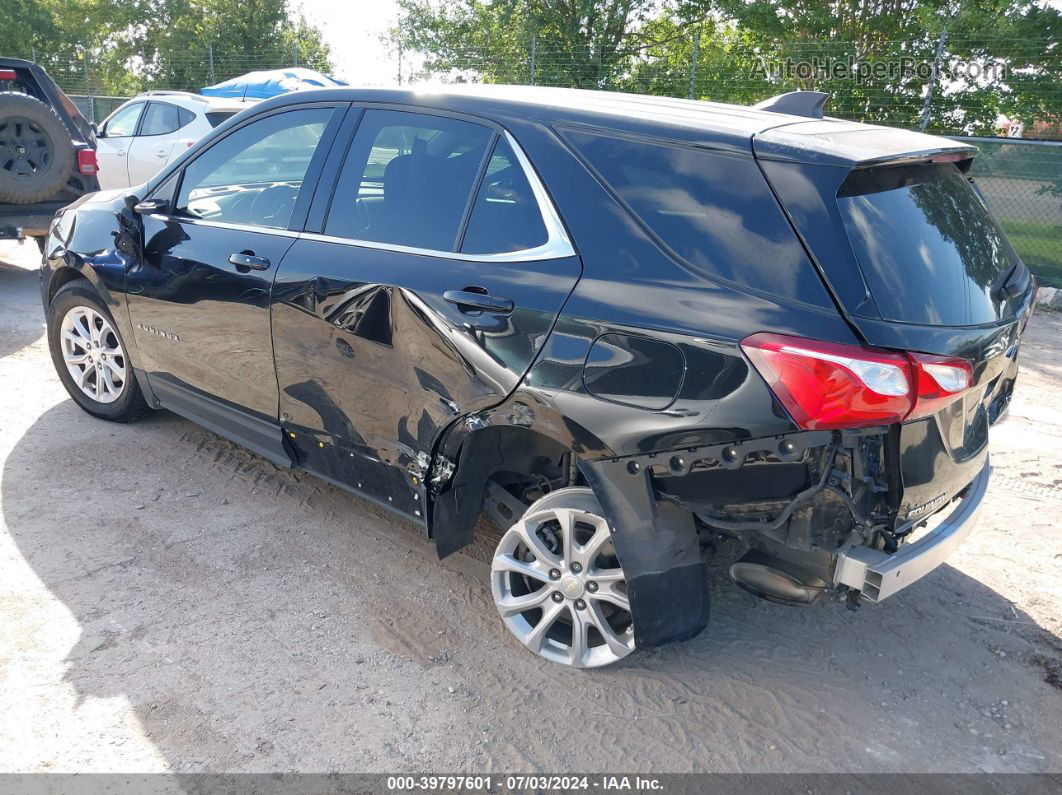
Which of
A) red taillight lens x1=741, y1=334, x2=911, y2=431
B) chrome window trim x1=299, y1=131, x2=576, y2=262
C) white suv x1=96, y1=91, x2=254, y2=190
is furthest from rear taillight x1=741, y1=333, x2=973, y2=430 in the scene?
white suv x1=96, y1=91, x2=254, y2=190

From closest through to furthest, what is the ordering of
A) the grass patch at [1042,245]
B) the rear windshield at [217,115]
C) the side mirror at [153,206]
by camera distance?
the side mirror at [153,206]
the grass patch at [1042,245]
the rear windshield at [217,115]

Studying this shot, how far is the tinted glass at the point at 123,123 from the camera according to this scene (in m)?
11.4

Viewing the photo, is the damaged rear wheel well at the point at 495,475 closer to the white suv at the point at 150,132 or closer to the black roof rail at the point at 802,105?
the black roof rail at the point at 802,105

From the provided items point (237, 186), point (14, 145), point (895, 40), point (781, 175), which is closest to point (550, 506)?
point (781, 175)

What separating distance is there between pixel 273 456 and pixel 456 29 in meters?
19.9

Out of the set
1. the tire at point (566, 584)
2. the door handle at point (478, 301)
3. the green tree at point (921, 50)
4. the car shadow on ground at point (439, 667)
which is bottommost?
the car shadow on ground at point (439, 667)

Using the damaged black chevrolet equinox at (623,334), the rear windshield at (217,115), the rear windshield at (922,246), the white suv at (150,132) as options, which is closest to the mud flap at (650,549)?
the damaged black chevrolet equinox at (623,334)

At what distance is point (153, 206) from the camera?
4160mm

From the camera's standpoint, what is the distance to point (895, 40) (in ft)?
43.2

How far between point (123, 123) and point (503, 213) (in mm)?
10577

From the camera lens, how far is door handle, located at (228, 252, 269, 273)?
358 cm

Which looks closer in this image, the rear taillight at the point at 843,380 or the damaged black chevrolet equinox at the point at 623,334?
the rear taillight at the point at 843,380

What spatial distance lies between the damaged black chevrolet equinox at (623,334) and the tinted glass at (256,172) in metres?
0.03

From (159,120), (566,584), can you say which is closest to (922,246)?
(566,584)
